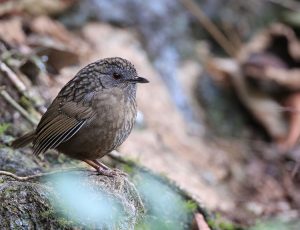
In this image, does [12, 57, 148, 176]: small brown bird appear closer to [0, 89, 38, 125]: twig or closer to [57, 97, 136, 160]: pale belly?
[57, 97, 136, 160]: pale belly

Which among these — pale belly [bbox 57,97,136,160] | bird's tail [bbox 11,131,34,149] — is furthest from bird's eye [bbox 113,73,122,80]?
bird's tail [bbox 11,131,34,149]

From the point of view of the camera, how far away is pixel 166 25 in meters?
8.32

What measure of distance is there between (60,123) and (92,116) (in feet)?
0.95

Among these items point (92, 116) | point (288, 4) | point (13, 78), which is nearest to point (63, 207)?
point (92, 116)

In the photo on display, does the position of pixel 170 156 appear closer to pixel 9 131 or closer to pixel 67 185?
pixel 9 131

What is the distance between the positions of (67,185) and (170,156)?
8.91 feet

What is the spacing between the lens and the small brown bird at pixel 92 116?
14.6 feet

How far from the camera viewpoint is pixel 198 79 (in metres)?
8.00

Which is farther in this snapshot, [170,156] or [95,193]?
[170,156]

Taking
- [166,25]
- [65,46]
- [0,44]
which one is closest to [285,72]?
[166,25]

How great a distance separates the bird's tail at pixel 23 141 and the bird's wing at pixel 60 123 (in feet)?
0.35

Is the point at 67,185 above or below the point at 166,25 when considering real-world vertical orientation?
below

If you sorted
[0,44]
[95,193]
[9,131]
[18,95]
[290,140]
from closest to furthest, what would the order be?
[95,193], [9,131], [18,95], [0,44], [290,140]

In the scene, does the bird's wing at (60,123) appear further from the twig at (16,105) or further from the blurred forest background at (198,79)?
the blurred forest background at (198,79)
